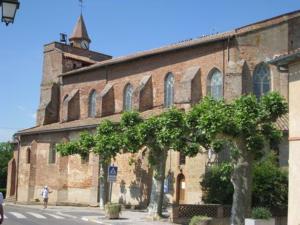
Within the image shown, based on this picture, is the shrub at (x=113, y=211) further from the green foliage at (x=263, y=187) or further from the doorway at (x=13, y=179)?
the doorway at (x=13, y=179)

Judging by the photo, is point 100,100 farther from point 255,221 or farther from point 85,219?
point 255,221

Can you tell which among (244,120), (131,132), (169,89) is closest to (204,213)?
(131,132)

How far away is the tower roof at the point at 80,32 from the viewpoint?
63.8 meters

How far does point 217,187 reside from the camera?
93.2 ft

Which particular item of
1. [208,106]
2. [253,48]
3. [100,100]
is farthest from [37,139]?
[208,106]

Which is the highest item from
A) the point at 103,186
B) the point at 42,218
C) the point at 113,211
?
the point at 103,186

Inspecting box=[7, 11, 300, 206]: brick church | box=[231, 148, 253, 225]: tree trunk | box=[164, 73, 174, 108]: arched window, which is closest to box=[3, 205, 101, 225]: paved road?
box=[231, 148, 253, 225]: tree trunk

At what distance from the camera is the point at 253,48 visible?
35438 mm

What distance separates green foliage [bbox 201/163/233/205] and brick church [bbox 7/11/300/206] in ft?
12.2

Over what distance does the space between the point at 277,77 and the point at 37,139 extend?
2455 centimetres

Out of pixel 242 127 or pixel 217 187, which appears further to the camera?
pixel 217 187

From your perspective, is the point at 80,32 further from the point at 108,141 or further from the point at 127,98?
the point at 108,141

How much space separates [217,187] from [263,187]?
9.31ft

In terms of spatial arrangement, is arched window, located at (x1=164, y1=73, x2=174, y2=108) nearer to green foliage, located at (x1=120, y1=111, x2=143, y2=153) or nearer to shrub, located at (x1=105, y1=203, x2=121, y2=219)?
green foliage, located at (x1=120, y1=111, x2=143, y2=153)
